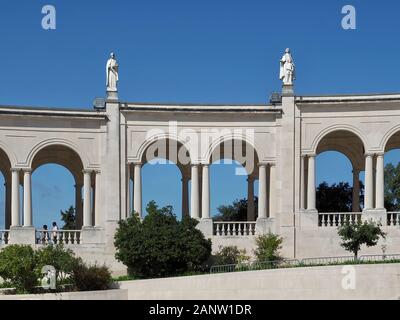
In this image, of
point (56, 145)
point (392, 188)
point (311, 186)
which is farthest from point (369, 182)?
point (392, 188)

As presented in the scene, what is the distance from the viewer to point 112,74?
69.5 metres

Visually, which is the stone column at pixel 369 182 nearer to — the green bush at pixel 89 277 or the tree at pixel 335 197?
the tree at pixel 335 197

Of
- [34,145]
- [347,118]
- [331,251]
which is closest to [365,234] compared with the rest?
[331,251]

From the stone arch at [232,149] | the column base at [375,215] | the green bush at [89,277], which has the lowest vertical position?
the green bush at [89,277]

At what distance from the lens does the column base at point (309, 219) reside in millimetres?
68188

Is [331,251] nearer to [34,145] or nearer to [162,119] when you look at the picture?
[162,119]

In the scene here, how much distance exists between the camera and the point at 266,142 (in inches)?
2761

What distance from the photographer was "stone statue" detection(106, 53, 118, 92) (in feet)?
227

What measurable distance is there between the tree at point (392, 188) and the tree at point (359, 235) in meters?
19.4

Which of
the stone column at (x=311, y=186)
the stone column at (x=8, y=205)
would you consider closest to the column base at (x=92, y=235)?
the stone column at (x=8, y=205)

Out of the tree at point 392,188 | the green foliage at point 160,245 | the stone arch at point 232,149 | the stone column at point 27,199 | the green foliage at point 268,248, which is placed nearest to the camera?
the green foliage at point 160,245

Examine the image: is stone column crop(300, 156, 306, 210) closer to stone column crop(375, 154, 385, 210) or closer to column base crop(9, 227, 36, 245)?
stone column crop(375, 154, 385, 210)
